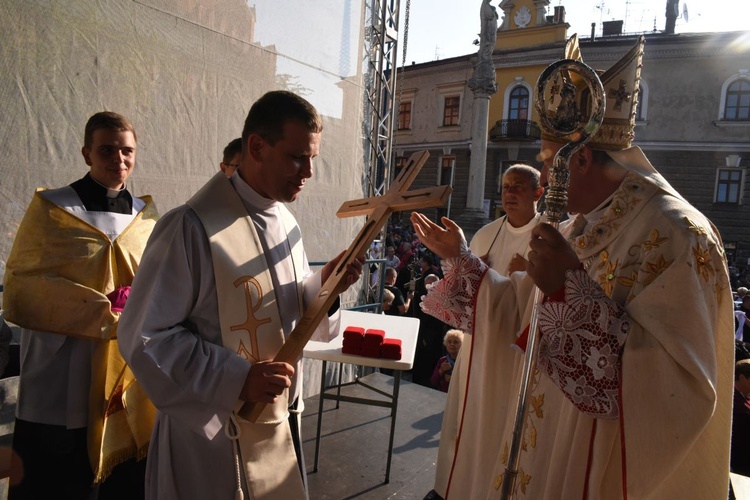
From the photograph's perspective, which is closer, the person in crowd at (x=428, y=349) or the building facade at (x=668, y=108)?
the person in crowd at (x=428, y=349)

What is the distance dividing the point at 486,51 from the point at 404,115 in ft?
33.8

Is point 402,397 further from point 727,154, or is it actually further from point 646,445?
point 727,154

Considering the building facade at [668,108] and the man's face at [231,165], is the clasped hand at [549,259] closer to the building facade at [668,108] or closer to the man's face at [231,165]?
the man's face at [231,165]

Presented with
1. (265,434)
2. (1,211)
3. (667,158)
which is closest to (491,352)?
(265,434)

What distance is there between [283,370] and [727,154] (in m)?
24.9

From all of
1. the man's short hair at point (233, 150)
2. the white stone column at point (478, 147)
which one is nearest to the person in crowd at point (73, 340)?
the man's short hair at point (233, 150)

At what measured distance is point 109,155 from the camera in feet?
8.05

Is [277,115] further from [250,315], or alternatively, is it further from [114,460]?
[114,460]

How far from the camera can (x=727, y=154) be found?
21.0 metres

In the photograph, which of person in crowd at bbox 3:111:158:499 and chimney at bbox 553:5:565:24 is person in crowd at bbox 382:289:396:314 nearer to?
person in crowd at bbox 3:111:158:499

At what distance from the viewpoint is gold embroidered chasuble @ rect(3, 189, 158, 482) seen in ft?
7.44

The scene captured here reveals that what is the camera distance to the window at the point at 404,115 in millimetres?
28094

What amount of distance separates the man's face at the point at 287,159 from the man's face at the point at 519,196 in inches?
77.2

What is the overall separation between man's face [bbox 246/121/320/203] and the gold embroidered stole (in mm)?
147
